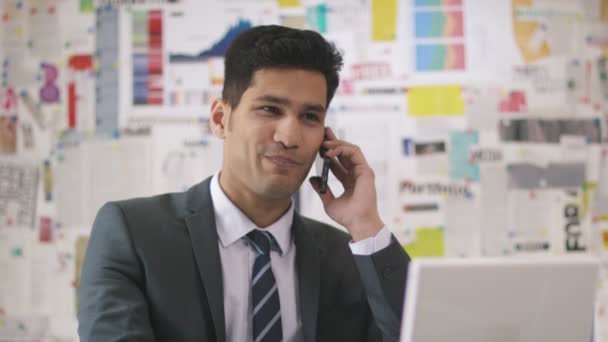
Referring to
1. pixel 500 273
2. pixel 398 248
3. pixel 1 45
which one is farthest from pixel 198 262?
pixel 1 45

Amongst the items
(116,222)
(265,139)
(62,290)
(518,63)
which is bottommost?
(62,290)

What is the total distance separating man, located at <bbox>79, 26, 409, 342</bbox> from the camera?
4.49 feet

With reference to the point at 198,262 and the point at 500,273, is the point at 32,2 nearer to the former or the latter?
the point at 198,262

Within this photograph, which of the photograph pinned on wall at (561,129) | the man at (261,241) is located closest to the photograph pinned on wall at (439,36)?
the photograph pinned on wall at (561,129)

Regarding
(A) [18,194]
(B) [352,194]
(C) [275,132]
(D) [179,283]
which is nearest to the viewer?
(D) [179,283]

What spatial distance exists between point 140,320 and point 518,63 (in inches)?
76.6

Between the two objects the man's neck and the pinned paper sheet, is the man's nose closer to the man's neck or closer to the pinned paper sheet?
the man's neck

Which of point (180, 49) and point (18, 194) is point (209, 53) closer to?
point (180, 49)

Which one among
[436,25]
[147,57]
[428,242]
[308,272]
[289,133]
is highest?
[436,25]

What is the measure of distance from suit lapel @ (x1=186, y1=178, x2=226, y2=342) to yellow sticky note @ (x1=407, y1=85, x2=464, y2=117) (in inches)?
49.7

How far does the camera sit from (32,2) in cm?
256

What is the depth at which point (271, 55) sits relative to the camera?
1.54 meters

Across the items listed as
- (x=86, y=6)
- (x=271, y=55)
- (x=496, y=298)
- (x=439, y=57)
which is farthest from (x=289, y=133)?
(x=86, y=6)

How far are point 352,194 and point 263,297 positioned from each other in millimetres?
362
